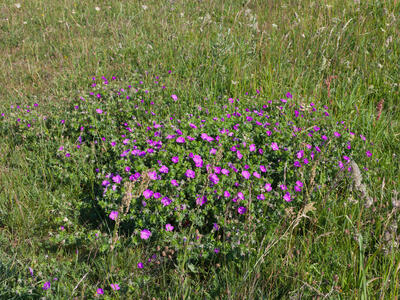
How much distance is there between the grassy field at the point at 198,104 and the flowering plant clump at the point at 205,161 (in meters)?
0.12

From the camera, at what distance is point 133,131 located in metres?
2.79

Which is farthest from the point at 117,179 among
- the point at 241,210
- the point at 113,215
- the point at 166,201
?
the point at 241,210

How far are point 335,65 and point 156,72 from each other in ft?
6.56

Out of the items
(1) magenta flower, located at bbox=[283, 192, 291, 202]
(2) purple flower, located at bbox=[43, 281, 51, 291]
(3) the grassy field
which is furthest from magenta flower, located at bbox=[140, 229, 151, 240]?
(1) magenta flower, located at bbox=[283, 192, 291, 202]

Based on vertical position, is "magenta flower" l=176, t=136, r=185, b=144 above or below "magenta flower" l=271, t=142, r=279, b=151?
above

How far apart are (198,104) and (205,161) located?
1011 mm

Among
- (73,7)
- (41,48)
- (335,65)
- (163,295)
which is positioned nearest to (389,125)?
(335,65)

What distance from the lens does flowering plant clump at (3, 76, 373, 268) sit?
2.15m

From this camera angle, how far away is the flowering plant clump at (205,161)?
2.15 meters

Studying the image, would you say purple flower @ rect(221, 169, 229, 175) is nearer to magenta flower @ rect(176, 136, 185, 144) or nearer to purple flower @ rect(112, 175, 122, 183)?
magenta flower @ rect(176, 136, 185, 144)

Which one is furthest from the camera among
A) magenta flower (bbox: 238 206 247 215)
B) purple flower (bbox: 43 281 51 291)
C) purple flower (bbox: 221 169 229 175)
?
purple flower (bbox: 221 169 229 175)

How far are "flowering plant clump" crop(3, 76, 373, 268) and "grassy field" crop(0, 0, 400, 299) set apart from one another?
0.40ft

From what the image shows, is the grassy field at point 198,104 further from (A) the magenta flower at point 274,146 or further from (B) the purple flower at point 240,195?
(A) the magenta flower at point 274,146

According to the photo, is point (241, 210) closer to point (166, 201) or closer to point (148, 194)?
point (166, 201)
